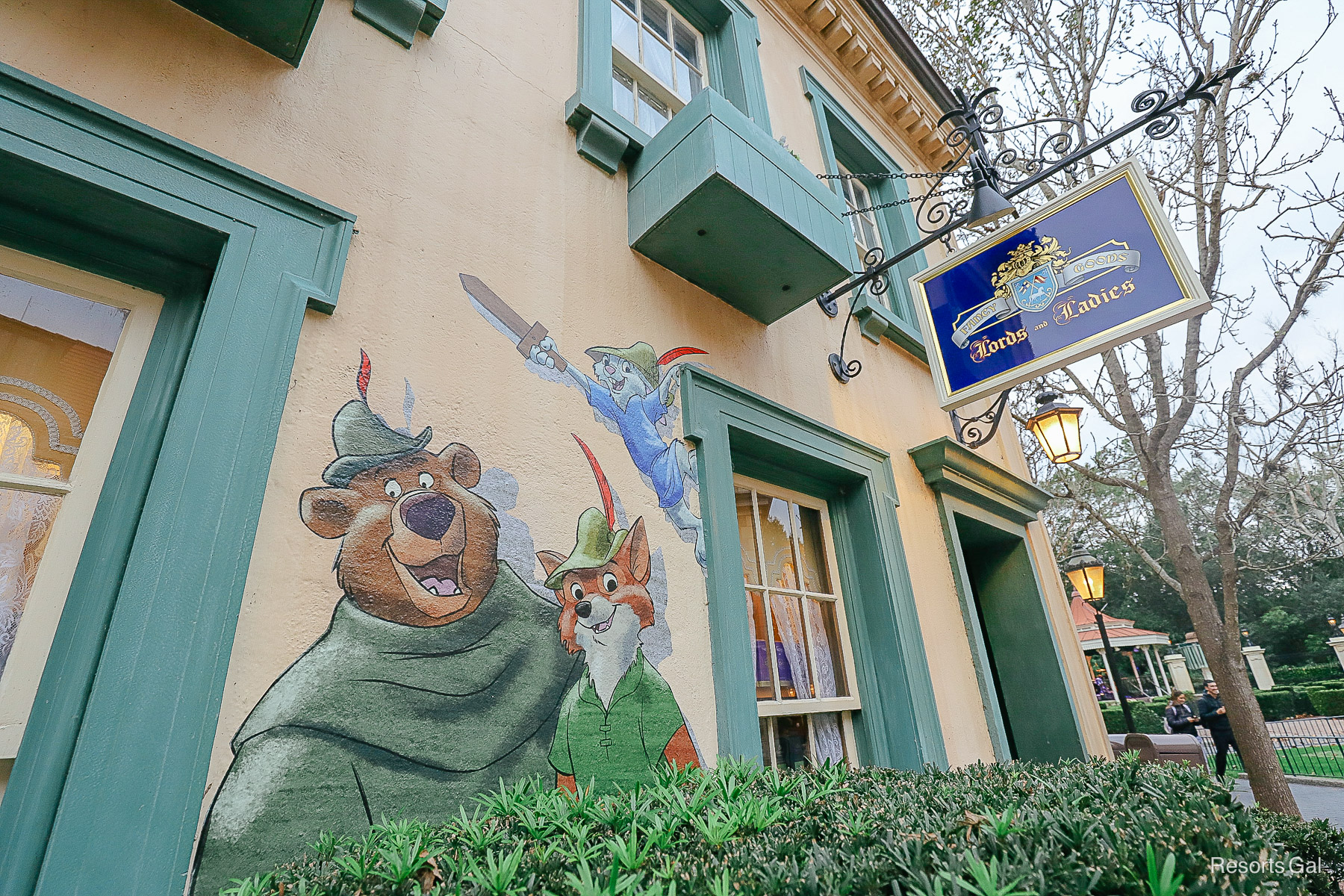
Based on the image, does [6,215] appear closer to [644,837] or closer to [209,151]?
[209,151]

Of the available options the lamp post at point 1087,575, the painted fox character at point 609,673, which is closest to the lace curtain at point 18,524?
the painted fox character at point 609,673

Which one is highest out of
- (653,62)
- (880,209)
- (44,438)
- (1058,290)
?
(880,209)

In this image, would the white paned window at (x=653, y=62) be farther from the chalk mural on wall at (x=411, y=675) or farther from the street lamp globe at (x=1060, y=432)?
the street lamp globe at (x=1060, y=432)

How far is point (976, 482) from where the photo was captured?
5.16 metres

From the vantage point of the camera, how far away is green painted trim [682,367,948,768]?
2754mm

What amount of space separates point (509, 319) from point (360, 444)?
2.67ft

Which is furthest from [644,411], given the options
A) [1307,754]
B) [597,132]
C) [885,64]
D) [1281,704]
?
[1281,704]

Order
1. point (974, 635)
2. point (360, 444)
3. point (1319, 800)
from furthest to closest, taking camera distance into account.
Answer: point (1319, 800)
point (974, 635)
point (360, 444)

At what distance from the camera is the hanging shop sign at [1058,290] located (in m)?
3.31

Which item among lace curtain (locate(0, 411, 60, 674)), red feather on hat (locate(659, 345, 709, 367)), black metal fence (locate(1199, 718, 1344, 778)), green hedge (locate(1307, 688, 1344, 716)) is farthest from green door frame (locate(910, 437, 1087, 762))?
green hedge (locate(1307, 688, 1344, 716))

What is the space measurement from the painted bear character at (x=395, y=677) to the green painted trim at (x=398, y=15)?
5.42 feet

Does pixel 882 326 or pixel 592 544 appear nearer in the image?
pixel 592 544

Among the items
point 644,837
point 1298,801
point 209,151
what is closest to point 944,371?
point 644,837

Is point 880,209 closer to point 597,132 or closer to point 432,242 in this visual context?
point 597,132
